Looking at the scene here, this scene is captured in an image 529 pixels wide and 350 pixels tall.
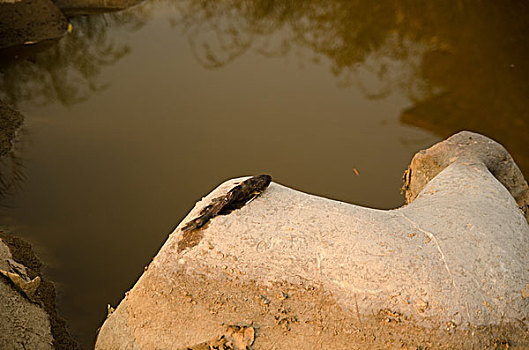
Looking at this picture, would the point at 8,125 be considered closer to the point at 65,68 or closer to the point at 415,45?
the point at 65,68

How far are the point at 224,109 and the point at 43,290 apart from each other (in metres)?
1.70

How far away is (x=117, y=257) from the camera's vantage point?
2.34 metres

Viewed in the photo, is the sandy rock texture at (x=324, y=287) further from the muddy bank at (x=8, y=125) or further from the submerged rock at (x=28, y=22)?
the submerged rock at (x=28, y=22)

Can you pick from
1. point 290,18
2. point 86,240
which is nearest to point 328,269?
point 86,240

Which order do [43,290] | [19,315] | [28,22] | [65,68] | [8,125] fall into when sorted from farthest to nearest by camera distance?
[28,22], [65,68], [8,125], [43,290], [19,315]

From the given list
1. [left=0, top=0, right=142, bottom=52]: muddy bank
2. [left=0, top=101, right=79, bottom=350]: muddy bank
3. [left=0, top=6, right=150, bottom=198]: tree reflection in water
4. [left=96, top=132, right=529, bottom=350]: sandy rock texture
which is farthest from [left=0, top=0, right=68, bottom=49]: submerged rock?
[left=96, top=132, right=529, bottom=350]: sandy rock texture

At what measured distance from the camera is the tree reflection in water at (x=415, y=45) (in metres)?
3.45

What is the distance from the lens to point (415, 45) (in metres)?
4.14

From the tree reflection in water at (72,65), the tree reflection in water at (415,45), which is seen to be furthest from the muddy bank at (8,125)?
the tree reflection in water at (415,45)

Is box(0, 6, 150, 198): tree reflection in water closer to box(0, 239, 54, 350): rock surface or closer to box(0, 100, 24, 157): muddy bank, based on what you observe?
box(0, 100, 24, 157): muddy bank

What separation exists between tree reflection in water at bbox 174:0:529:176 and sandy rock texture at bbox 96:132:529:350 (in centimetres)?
198

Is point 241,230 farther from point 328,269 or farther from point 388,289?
point 388,289

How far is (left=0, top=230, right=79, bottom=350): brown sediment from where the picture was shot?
6.13ft

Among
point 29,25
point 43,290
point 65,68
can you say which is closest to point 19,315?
point 43,290
